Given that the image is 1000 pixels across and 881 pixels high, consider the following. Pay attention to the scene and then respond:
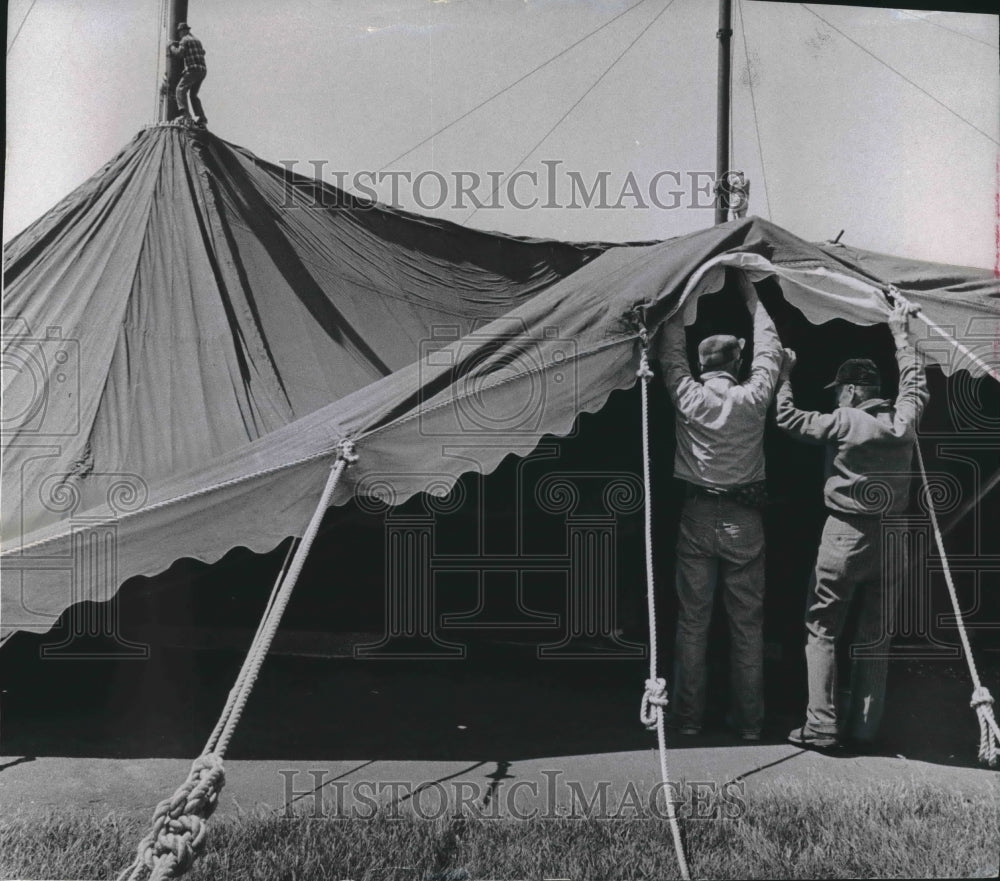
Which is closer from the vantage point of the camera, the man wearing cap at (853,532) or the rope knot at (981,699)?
the rope knot at (981,699)

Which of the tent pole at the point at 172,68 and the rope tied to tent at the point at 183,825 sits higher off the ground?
the tent pole at the point at 172,68

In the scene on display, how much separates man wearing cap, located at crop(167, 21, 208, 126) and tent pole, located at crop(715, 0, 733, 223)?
2.01 metres

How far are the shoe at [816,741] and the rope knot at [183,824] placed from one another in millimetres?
2179

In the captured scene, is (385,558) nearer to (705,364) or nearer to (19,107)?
(705,364)

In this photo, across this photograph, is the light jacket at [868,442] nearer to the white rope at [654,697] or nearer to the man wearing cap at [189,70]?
the white rope at [654,697]

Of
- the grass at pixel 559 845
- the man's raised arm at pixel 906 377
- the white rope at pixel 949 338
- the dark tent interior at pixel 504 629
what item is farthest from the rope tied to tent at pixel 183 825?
the white rope at pixel 949 338

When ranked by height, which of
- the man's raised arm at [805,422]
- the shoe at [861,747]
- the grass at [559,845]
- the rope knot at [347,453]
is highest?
the man's raised arm at [805,422]

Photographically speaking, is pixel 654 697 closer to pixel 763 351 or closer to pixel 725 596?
pixel 725 596

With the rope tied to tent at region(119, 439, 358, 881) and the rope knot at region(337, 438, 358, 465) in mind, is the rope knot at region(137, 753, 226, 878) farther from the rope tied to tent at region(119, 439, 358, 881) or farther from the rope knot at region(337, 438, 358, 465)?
the rope knot at region(337, 438, 358, 465)

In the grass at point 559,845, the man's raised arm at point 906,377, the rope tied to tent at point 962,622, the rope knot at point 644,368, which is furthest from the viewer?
the man's raised arm at point 906,377

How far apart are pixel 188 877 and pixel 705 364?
248 cm

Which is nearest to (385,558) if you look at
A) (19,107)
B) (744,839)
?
(744,839)

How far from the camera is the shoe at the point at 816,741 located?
388 centimetres

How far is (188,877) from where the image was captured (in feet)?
10.5
